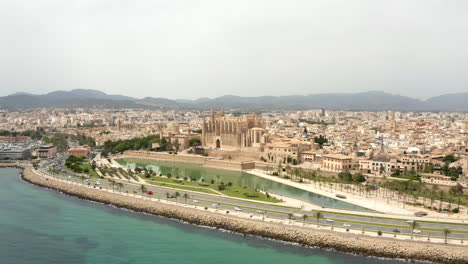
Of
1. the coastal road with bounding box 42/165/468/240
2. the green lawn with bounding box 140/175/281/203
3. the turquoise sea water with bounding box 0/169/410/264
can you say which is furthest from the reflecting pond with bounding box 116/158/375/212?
the turquoise sea water with bounding box 0/169/410/264

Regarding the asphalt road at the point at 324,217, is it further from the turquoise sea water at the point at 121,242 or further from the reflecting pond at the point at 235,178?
the reflecting pond at the point at 235,178

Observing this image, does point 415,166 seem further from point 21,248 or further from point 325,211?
point 21,248

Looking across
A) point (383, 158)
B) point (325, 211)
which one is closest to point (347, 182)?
point (383, 158)

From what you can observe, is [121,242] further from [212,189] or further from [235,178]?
[235,178]

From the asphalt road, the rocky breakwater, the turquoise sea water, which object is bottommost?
the turquoise sea water

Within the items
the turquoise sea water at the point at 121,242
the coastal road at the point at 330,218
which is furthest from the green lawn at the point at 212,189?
the turquoise sea water at the point at 121,242

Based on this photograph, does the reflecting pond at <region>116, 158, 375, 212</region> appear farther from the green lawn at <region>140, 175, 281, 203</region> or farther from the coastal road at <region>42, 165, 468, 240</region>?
the coastal road at <region>42, 165, 468, 240</region>
